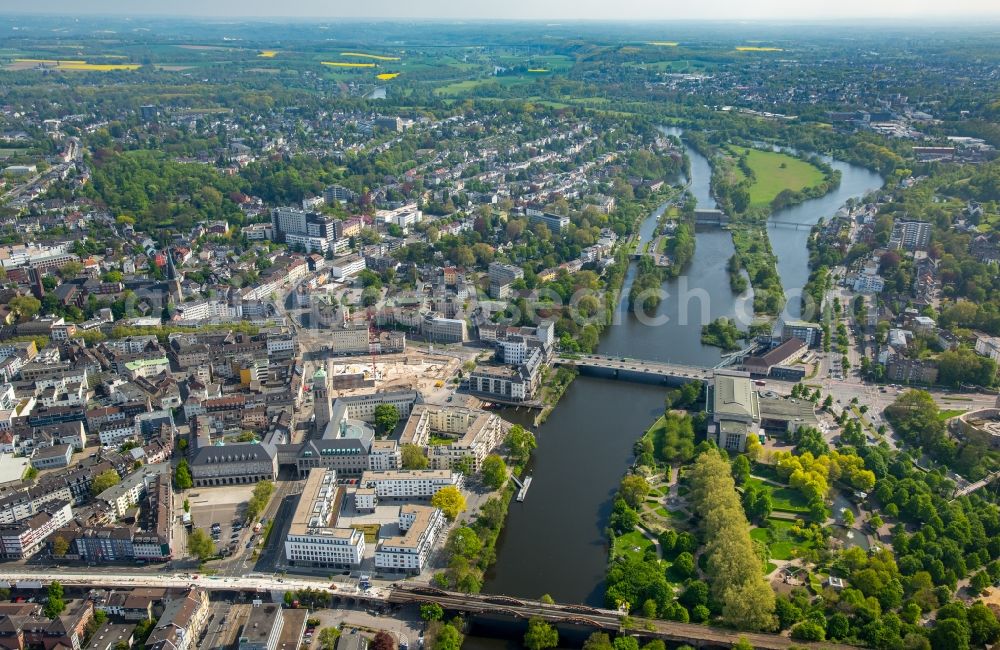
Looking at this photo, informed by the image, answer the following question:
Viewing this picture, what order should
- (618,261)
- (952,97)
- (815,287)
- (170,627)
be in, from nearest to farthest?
(170,627) < (815,287) < (618,261) < (952,97)

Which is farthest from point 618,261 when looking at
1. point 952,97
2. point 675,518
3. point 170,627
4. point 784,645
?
point 952,97

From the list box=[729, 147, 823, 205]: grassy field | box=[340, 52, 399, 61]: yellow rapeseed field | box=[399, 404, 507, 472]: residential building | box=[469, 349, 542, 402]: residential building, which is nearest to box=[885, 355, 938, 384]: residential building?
box=[469, 349, 542, 402]: residential building

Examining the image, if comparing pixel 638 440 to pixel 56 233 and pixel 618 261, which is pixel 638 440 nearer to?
pixel 618 261

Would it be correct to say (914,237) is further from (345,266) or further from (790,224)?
(345,266)

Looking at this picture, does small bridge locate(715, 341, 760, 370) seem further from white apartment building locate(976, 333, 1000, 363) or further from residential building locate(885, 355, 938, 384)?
white apartment building locate(976, 333, 1000, 363)

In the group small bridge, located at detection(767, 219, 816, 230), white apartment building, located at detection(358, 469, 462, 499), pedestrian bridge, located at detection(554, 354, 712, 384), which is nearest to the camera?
white apartment building, located at detection(358, 469, 462, 499)

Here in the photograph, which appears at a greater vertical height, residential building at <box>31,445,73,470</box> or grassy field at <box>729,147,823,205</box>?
grassy field at <box>729,147,823,205</box>
